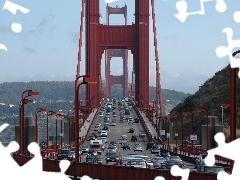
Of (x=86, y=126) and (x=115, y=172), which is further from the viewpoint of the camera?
(x=86, y=126)

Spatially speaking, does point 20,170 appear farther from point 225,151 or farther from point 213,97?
point 213,97

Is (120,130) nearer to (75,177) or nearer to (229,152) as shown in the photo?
(75,177)

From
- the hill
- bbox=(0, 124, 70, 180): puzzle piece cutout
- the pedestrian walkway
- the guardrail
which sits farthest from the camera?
the hill

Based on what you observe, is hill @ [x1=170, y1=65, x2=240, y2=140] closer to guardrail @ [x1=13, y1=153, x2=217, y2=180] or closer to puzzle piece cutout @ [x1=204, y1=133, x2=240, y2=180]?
guardrail @ [x1=13, y1=153, x2=217, y2=180]

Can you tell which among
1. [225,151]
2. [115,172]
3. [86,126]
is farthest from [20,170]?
[86,126]

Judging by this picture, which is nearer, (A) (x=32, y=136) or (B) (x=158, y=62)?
(A) (x=32, y=136)

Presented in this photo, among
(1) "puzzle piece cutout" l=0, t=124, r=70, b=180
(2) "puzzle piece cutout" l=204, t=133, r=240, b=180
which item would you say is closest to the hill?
(1) "puzzle piece cutout" l=0, t=124, r=70, b=180

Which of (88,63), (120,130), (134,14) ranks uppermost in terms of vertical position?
(134,14)

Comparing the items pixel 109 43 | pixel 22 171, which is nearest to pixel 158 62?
pixel 109 43

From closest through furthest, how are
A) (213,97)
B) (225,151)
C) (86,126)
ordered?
(225,151) → (86,126) → (213,97)

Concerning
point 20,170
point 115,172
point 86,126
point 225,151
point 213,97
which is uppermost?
point 213,97

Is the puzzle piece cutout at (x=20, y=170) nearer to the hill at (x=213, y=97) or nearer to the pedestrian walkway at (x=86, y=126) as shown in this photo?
the pedestrian walkway at (x=86, y=126)
